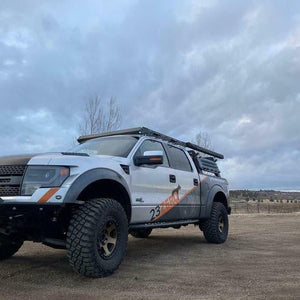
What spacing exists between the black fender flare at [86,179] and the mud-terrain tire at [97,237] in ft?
0.92

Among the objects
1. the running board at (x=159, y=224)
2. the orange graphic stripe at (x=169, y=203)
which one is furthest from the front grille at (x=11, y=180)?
the orange graphic stripe at (x=169, y=203)

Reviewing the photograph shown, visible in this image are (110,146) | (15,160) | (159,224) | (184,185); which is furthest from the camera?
(184,185)

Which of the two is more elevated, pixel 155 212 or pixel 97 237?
pixel 155 212

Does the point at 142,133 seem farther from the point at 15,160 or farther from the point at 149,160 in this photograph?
the point at 15,160

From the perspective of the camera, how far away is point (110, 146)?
627 cm

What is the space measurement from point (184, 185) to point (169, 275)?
2.34m

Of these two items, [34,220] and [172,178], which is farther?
[172,178]

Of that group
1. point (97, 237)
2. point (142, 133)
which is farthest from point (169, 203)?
point (97, 237)

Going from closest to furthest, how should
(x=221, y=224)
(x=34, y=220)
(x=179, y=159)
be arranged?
(x=34, y=220)
(x=179, y=159)
(x=221, y=224)

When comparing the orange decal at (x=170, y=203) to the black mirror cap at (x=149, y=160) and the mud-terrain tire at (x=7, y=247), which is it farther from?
the mud-terrain tire at (x=7, y=247)

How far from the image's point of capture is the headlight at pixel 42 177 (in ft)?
15.1

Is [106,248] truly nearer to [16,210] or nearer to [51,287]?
[51,287]

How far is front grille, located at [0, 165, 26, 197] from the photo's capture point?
469 centimetres

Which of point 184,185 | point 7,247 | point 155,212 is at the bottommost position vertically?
point 7,247
